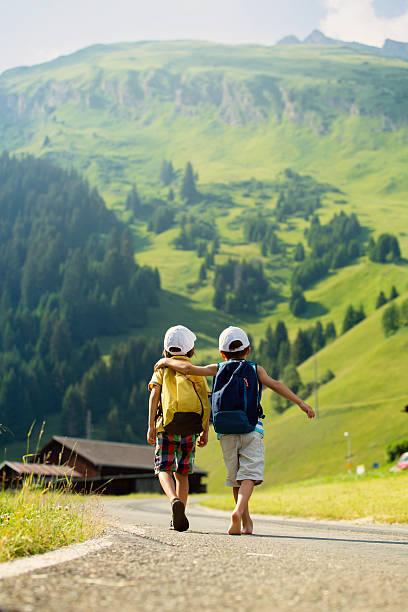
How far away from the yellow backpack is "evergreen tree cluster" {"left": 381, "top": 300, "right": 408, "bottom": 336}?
13187 centimetres

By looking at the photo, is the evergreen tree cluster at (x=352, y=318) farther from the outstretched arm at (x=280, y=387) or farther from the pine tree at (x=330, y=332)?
the outstretched arm at (x=280, y=387)

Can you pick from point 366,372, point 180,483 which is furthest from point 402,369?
point 180,483

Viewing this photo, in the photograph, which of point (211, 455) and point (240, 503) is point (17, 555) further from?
point (211, 455)

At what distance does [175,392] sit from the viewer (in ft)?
28.5

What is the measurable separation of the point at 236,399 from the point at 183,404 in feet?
2.17

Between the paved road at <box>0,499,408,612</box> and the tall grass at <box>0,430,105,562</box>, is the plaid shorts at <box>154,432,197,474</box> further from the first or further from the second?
the paved road at <box>0,499,408,612</box>

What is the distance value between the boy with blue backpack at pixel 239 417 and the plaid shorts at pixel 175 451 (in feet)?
1.59

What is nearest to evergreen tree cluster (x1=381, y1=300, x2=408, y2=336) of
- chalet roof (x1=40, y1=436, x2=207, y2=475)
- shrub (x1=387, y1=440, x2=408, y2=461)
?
chalet roof (x1=40, y1=436, x2=207, y2=475)

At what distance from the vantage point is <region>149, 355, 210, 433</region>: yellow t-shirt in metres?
8.58

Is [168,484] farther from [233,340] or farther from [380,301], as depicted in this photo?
[380,301]

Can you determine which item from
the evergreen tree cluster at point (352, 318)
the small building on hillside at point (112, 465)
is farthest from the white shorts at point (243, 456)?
the evergreen tree cluster at point (352, 318)

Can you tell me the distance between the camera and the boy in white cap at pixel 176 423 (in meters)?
8.52

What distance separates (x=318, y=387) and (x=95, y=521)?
123630 mm

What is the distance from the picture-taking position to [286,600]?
3.75m
